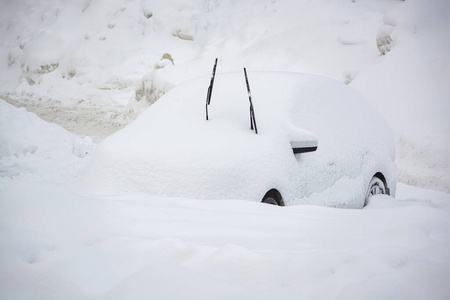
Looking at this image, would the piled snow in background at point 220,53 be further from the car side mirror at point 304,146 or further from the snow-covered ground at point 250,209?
the car side mirror at point 304,146

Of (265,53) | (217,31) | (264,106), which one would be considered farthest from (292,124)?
(217,31)

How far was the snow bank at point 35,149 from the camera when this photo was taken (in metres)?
5.69

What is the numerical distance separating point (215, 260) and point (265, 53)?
14205 mm

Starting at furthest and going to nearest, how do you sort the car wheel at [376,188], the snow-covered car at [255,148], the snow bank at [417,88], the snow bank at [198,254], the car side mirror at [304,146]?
the snow bank at [417,88] → the car wheel at [376,188] → the car side mirror at [304,146] → the snow-covered car at [255,148] → the snow bank at [198,254]

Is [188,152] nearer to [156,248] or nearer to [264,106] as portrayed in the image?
[264,106]

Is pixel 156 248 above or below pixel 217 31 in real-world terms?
below

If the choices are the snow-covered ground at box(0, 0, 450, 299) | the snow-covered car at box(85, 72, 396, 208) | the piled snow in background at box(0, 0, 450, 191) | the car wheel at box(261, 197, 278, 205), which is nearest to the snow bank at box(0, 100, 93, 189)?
the snow-covered ground at box(0, 0, 450, 299)

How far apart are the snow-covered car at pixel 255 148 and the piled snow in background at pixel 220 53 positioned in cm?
344

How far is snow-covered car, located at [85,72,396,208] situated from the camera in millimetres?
2764

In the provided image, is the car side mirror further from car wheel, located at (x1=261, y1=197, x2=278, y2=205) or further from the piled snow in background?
the piled snow in background

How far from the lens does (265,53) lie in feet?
48.7

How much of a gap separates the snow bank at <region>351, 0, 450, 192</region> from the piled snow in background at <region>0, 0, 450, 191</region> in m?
0.02

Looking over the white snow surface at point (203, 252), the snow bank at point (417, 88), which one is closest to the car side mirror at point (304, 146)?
the white snow surface at point (203, 252)

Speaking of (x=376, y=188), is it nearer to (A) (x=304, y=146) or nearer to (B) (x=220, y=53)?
(A) (x=304, y=146)
